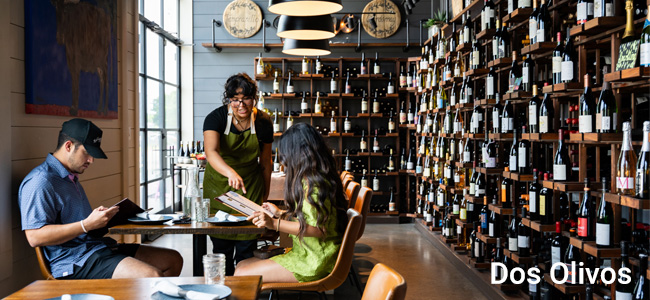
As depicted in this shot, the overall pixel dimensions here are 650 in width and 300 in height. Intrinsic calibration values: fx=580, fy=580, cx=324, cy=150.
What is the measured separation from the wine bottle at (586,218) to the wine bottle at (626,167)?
0.25 meters

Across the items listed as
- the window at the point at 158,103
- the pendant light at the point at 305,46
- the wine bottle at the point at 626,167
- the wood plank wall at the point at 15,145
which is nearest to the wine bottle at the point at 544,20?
the wine bottle at the point at 626,167

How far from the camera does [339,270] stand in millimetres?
2943

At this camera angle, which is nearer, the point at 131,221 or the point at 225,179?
the point at 131,221

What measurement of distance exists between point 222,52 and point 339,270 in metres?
6.88

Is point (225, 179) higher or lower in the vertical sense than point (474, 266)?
higher

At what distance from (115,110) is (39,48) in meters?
1.50

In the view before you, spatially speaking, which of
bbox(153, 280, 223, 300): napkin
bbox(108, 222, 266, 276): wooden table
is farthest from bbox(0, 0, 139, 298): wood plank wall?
bbox(153, 280, 223, 300): napkin

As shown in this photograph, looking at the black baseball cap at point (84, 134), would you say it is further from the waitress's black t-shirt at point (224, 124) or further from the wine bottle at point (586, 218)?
the wine bottle at point (586, 218)

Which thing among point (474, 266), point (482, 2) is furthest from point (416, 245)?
point (482, 2)

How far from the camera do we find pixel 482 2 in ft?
16.9

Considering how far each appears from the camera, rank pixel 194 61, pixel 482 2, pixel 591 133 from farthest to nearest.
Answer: pixel 194 61 < pixel 482 2 < pixel 591 133

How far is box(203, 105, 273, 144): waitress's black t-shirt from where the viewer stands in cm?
379

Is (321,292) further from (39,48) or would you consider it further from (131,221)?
(39,48)

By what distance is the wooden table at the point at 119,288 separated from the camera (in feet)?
6.08
